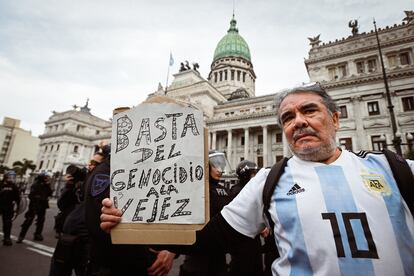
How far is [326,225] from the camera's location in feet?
3.72

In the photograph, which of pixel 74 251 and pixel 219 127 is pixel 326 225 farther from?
pixel 219 127

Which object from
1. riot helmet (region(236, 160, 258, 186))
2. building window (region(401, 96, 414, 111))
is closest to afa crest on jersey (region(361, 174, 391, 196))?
riot helmet (region(236, 160, 258, 186))

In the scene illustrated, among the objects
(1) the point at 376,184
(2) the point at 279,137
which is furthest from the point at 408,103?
(1) the point at 376,184

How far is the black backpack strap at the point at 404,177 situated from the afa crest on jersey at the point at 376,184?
0.06 m

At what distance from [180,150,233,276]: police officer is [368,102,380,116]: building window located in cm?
2542

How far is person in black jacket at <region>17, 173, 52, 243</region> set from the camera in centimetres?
657

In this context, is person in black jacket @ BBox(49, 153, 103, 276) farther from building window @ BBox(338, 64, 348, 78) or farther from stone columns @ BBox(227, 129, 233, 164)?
building window @ BBox(338, 64, 348, 78)

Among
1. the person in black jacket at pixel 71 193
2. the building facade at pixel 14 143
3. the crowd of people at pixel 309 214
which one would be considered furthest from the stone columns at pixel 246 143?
the building facade at pixel 14 143

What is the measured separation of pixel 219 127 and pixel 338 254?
32215 millimetres

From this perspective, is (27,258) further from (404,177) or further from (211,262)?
(404,177)

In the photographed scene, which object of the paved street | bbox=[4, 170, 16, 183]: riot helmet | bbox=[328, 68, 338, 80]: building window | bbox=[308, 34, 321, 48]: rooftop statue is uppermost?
bbox=[308, 34, 321, 48]: rooftop statue

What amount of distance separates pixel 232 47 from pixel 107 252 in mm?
56505

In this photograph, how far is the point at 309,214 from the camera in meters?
1.18

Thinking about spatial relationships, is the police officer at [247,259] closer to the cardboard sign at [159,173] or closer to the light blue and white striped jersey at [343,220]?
the light blue and white striped jersey at [343,220]
